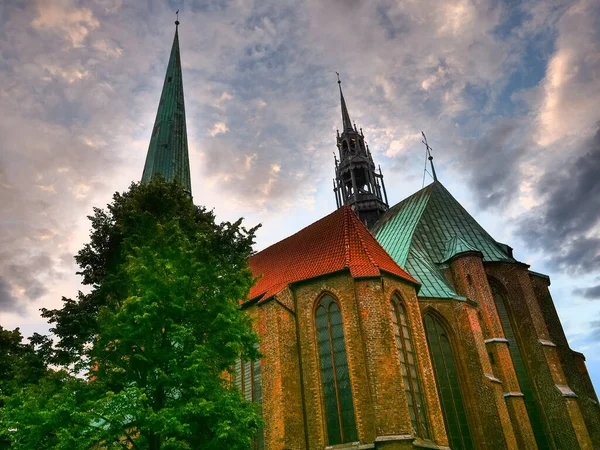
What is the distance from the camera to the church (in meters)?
14.1

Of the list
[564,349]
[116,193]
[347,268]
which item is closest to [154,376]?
[116,193]

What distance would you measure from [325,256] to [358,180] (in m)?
15.7

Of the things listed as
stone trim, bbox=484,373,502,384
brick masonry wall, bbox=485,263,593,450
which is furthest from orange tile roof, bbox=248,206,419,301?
brick masonry wall, bbox=485,263,593,450

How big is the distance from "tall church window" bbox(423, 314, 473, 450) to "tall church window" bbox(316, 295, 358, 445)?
13.1 feet

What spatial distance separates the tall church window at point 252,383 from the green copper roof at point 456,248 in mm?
9111

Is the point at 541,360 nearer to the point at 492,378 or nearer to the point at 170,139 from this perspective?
the point at 492,378

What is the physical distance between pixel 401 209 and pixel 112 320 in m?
17.9

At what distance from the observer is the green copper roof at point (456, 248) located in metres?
19.8

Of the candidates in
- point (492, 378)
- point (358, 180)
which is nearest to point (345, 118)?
point (358, 180)

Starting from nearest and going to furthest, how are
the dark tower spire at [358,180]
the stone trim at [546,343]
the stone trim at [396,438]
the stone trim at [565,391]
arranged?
1. the stone trim at [396,438]
2. the stone trim at [565,391]
3. the stone trim at [546,343]
4. the dark tower spire at [358,180]

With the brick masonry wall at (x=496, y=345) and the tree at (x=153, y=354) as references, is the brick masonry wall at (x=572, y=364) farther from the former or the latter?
the tree at (x=153, y=354)

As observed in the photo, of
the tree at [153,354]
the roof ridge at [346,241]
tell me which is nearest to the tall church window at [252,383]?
the roof ridge at [346,241]

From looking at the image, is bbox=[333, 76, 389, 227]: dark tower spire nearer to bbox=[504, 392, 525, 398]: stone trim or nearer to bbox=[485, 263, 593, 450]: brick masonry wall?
bbox=[485, 263, 593, 450]: brick masonry wall

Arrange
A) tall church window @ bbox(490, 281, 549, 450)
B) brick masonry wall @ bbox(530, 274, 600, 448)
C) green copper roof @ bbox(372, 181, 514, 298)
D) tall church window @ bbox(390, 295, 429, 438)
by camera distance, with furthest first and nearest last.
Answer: green copper roof @ bbox(372, 181, 514, 298)
brick masonry wall @ bbox(530, 274, 600, 448)
tall church window @ bbox(490, 281, 549, 450)
tall church window @ bbox(390, 295, 429, 438)
